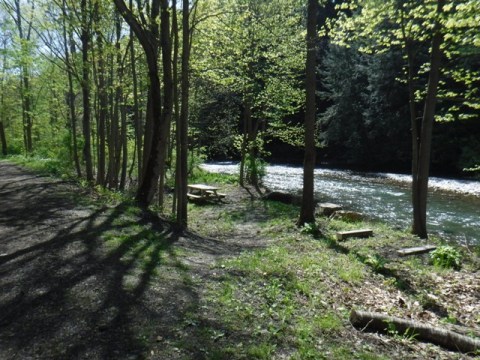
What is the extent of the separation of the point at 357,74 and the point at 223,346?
37.0 m

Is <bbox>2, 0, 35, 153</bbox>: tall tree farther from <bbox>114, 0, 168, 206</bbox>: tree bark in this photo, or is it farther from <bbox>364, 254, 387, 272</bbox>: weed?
<bbox>364, 254, 387, 272</bbox>: weed

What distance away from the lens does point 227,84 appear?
20.2m

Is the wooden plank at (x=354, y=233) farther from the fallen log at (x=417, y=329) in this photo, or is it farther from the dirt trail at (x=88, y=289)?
the fallen log at (x=417, y=329)

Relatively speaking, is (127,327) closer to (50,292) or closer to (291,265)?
(50,292)

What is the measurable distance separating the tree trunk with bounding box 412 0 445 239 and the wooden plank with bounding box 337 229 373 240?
1.30 metres

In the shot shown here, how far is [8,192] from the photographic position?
11977 mm

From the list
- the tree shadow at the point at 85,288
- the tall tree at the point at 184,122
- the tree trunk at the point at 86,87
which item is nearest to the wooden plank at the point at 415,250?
the tree shadow at the point at 85,288

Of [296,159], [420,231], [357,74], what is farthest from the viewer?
[296,159]

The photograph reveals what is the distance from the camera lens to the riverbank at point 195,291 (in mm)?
4082

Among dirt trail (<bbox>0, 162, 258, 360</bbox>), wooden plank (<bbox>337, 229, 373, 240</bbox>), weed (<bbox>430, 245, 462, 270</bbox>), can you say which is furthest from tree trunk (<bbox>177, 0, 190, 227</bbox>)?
weed (<bbox>430, 245, 462, 270</bbox>)

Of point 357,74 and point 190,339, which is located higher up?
point 357,74

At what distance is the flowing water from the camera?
49.0ft

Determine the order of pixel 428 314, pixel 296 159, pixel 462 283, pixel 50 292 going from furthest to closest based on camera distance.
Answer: pixel 296 159 < pixel 462 283 < pixel 428 314 < pixel 50 292

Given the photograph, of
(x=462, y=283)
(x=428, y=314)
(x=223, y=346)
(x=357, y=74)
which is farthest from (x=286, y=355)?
(x=357, y=74)
